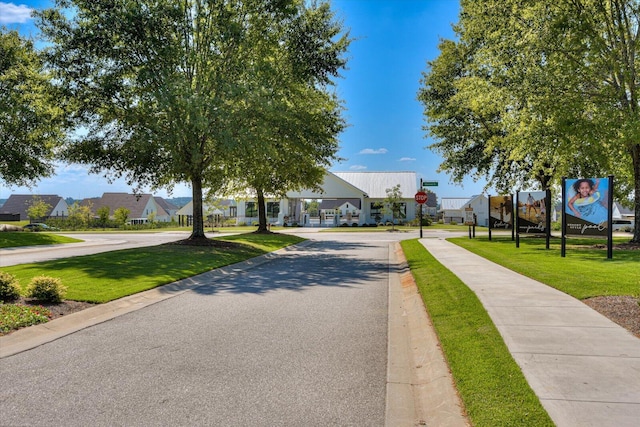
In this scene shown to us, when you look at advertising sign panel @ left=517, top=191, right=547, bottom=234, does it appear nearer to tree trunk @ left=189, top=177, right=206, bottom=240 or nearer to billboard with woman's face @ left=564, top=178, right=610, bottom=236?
billboard with woman's face @ left=564, top=178, right=610, bottom=236

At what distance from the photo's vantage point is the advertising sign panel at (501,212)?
24.6m

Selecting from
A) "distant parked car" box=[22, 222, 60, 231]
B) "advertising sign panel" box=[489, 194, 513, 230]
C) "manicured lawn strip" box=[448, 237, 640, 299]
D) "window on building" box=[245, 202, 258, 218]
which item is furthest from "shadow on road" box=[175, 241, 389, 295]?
"window on building" box=[245, 202, 258, 218]

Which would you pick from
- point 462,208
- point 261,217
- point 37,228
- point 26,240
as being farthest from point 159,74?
point 462,208

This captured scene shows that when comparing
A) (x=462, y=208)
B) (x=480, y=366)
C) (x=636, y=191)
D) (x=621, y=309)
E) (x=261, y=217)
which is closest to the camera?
(x=480, y=366)

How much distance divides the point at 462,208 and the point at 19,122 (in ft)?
239

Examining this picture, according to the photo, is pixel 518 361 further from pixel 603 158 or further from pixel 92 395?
pixel 603 158

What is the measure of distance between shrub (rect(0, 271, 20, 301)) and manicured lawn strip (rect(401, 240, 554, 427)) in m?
7.63

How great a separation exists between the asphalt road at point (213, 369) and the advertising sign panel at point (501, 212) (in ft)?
57.7

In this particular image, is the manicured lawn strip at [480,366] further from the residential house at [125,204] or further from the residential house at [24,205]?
the residential house at [24,205]

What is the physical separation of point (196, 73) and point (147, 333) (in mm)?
15840

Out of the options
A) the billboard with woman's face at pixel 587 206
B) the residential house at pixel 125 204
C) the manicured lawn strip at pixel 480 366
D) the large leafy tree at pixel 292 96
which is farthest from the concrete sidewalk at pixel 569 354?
the residential house at pixel 125 204

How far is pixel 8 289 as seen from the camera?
27.7 ft

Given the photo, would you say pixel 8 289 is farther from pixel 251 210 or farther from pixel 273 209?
pixel 273 209

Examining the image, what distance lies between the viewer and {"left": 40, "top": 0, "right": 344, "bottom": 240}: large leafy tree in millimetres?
17828
